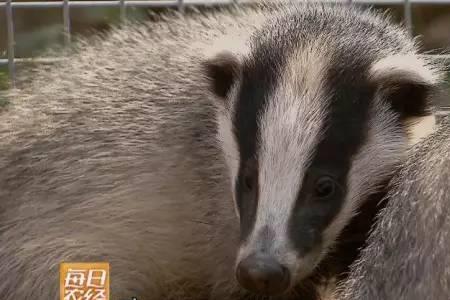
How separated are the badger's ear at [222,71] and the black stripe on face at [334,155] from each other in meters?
0.21

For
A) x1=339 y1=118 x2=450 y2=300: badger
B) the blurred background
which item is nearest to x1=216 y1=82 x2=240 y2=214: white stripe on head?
x1=339 y1=118 x2=450 y2=300: badger

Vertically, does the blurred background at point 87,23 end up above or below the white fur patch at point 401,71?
below

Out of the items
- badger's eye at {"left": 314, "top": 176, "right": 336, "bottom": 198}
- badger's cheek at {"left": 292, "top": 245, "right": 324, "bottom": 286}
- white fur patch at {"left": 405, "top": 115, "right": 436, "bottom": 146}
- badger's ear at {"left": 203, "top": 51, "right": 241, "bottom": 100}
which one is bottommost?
badger's cheek at {"left": 292, "top": 245, "right": 324, "bottom": 286}

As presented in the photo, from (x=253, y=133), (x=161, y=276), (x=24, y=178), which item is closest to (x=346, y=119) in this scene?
(x=253, y=133)

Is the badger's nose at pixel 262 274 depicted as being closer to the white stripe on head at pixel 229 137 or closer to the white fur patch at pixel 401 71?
the white stripe on head at pixel 229 137

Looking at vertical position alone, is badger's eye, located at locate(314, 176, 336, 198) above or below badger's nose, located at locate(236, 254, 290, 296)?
above

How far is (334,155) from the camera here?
80.5 inches

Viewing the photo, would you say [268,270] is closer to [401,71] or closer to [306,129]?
[306,129]

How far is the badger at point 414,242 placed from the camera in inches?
66.8

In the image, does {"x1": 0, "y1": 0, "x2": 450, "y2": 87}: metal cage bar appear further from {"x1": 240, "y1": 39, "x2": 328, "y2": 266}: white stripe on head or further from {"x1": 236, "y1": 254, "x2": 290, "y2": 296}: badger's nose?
{"x1": 236, "y1": 254, "x2": 290, "y2": 296}: badger's nose

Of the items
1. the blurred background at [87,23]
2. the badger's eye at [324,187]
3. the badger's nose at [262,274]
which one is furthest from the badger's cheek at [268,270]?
the blurred background at [87,23]

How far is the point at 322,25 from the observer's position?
224cm

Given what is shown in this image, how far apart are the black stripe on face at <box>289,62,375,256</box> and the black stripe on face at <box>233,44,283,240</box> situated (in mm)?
84

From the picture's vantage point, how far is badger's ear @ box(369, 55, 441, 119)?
7.00 ft
